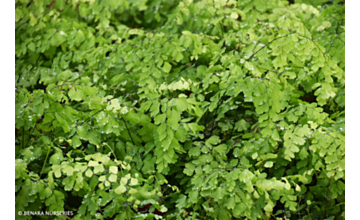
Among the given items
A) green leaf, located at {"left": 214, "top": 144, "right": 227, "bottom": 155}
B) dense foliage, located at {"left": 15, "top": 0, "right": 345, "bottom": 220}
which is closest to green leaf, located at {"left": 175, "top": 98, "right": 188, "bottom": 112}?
dense foliage, located at {"left": 15, "top": 0, "right": 345, "bottom": 220}

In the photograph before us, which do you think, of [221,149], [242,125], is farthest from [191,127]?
[242,125]

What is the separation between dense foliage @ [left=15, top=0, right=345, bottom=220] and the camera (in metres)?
1.99

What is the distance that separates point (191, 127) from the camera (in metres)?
2.14

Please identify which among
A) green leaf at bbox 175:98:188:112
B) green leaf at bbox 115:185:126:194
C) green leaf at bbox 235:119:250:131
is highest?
green leaf at bbox 175:98:188:112

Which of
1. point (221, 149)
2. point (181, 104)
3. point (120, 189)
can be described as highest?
point (181, 104)

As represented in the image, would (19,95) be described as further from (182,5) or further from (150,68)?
(182,5)

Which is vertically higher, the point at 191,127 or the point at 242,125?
the point at 191,127

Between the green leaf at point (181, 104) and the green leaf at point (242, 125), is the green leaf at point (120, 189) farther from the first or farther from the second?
the green leaf at point (242, 125)

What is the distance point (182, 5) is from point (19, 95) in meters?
1.45

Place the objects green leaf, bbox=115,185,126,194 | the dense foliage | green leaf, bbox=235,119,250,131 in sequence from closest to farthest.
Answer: green leaf, bbox=115,185,126,194, the dense foliage, green leaf, bbox=235,119,250,131

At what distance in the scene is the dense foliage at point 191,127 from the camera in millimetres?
1989

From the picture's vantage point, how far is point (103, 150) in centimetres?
239

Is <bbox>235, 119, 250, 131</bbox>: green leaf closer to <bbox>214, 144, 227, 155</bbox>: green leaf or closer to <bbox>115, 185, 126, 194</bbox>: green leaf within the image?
<bbox>214, 144, 227, 155</bbox>: green leaf

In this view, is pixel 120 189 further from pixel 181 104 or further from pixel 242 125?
pixel 242 125
